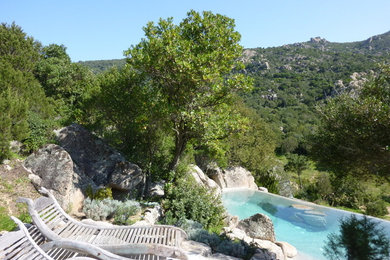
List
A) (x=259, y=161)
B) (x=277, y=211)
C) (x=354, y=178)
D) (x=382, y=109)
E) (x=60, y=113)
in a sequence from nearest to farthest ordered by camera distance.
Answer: (x=382, y=109)
(x=354, y=178)
(x=277, y=211)
(x=60, y=113)
(x=259, y=161)

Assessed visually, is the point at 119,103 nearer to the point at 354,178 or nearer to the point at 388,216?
the point at 354,178

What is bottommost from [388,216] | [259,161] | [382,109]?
[388,216]

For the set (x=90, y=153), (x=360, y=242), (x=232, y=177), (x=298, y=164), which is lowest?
(x=232, y=177)

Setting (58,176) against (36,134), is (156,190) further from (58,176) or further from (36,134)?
(36,134)

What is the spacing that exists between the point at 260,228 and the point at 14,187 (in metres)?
9.98

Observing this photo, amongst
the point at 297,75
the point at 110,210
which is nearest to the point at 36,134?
the point at 110,210

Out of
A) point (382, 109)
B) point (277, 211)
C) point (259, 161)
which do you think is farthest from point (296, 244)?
point (259, 161)

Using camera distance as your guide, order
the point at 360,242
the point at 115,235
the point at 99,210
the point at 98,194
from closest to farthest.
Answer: the point at 360,242 < the point at 115,235 < the point at 99,210 < the point at 98,194

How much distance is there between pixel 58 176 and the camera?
9328mm

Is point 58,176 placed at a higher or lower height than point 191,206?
higher

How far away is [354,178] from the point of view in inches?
283

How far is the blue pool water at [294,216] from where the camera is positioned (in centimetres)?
1169

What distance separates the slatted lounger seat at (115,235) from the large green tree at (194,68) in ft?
15.7

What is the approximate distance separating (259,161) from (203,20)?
2139cm
